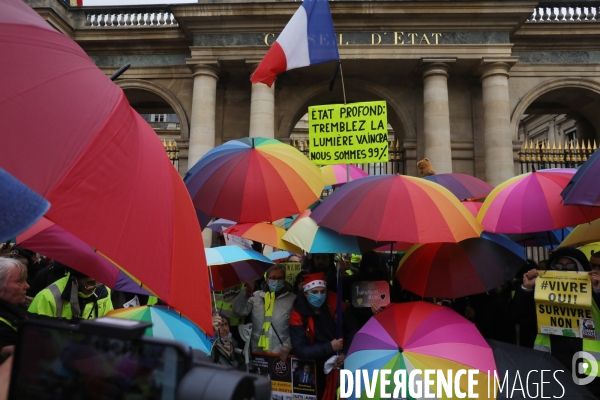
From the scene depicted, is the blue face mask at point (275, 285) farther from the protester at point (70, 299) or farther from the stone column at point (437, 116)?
the stone column at point (437, 116)

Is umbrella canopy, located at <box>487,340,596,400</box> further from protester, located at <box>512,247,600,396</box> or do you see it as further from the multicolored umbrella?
protester, located at <box>512,247,600,396</box>

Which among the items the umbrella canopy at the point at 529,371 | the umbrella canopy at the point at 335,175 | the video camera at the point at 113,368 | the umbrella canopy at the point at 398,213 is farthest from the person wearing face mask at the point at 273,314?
the umbrella canopy at the point at 335,175

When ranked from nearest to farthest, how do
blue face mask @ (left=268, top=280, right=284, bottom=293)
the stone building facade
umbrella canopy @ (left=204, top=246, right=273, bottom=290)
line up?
blue face mask @ (left=268, top=280, right=284, bottom=293) → umbrella canopy @ (left=204, top=246, right=273, bottom=290) → the stone building facade

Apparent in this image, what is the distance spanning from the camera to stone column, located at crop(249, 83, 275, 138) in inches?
594

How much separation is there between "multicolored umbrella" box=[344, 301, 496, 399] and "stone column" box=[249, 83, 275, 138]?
11764mm

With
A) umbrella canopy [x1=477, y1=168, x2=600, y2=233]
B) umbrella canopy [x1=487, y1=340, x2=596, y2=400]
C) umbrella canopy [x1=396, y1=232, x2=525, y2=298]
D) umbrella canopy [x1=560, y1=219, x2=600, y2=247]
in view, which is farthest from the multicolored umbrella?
umbrella canopy [x1=560, y1=219, x2=600, y2=247]

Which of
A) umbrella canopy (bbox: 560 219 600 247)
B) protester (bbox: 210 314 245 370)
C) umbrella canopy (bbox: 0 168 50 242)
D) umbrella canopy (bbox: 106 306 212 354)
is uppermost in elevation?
umbrella canopy (bbox: 560 219 600 247)

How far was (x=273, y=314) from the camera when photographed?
4.77m

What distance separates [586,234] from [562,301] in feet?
5.31

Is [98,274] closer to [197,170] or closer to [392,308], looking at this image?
[197,170]

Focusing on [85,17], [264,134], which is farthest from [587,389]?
[85,17]

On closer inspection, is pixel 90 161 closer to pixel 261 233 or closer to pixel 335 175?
pixel 261 233

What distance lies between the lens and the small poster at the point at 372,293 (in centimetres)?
444

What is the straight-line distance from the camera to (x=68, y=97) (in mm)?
1852
